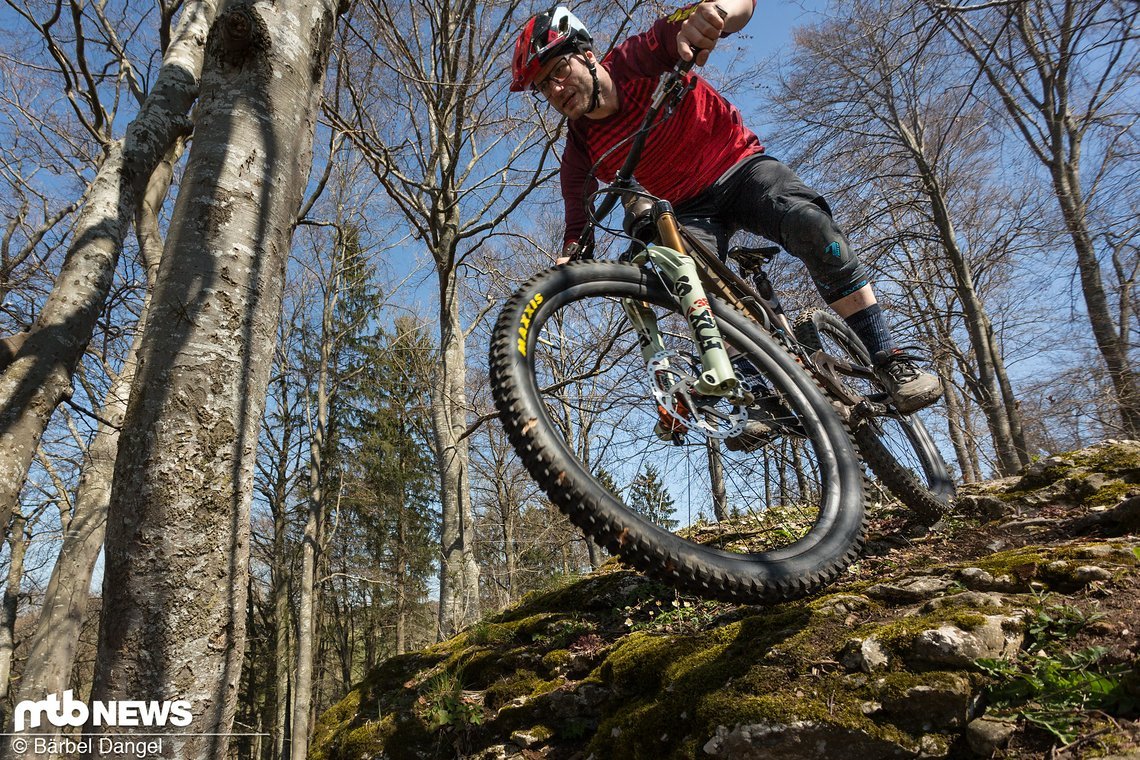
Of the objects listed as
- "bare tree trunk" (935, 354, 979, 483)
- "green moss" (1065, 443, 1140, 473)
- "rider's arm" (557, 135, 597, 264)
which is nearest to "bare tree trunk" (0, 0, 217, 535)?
"rider's arm" (557, 135, 597, 264)

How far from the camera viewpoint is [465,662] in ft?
11.9

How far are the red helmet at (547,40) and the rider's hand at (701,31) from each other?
0.37 m

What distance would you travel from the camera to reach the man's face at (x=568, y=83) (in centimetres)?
219

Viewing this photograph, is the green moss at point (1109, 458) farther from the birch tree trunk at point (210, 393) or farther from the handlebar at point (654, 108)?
the birch tree trunk at point (210, 393)

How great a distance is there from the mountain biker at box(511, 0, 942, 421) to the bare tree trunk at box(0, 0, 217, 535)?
2889mm

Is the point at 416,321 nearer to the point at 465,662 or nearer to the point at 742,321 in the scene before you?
the point at 465,662

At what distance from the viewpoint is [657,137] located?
248 centimetres

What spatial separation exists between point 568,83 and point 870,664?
2305 mm

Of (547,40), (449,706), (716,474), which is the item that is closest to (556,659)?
(449,706)

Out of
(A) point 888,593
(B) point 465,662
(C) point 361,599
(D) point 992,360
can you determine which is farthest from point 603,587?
(C) point 361,599

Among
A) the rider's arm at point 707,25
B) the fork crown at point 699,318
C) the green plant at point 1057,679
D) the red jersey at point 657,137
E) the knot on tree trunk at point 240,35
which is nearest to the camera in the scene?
the green plant at point 1057,679

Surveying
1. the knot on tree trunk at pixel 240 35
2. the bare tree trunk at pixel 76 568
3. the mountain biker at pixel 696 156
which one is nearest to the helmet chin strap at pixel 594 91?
the mountain biker at pixel 696 156

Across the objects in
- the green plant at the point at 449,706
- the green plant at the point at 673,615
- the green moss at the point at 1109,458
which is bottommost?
the green plant at the point at 449,706

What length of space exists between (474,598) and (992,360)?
9.74m
